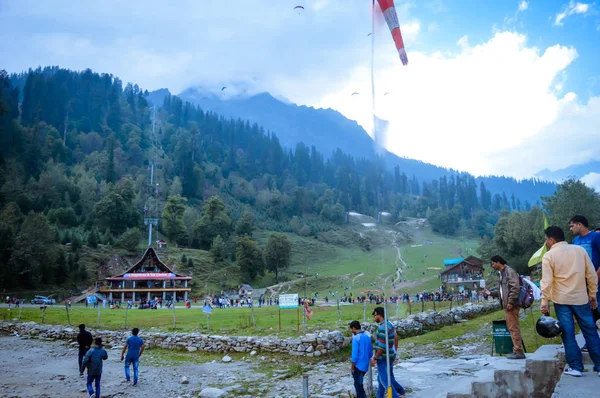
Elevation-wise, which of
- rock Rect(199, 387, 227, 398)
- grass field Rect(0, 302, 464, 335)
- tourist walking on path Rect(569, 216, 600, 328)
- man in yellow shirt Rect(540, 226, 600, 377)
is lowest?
grass field Rect(0, 302, 464, 335)

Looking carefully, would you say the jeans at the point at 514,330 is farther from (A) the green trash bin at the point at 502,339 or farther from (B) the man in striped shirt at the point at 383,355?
(B) the man in striped shirt at the point at 383,355

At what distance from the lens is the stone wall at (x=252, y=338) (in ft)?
47.9

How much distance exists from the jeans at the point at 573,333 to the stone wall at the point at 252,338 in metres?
9.00

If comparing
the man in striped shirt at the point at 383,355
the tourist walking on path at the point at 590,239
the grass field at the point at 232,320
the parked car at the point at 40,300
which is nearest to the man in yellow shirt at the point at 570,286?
the tourist walking on path at the point at 590,239

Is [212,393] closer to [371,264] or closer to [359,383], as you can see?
[359,383]

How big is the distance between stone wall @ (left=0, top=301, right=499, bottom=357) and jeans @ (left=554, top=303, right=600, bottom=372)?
29.5 feet

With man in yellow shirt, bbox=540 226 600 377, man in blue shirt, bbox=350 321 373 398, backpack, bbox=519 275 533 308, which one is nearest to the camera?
man in yellow shirt, bbox=540 226 600 377

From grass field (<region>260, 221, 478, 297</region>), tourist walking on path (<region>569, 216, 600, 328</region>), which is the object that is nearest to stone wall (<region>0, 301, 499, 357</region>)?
tourist walking on path (<region>569, 216, 600, 328</region>)

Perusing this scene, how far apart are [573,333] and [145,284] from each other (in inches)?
2754

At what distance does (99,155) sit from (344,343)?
160847 mm

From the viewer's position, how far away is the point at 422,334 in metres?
18.6

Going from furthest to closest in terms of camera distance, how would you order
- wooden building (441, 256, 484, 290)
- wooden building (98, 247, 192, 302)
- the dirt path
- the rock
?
wooden building (441, 256, 484, 290) → wooden building (98, 247, 192, 302) → the dirt path → the rock

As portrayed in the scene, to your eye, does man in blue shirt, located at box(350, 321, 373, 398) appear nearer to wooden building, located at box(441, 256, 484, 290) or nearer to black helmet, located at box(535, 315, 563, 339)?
black helmet, located at box(535, 315, 563, 339)

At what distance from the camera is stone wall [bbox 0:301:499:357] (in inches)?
575
